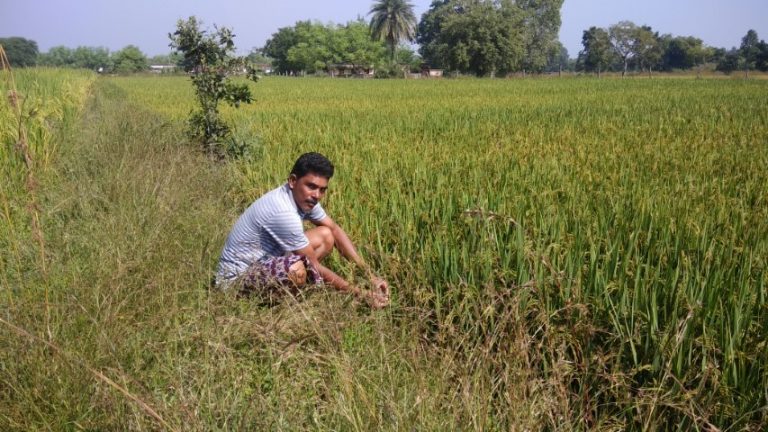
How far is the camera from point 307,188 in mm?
3014

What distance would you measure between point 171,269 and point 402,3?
75.1 metres

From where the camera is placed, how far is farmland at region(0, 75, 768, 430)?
6.06 ft

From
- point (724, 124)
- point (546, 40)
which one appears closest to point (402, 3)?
point (546, 40)

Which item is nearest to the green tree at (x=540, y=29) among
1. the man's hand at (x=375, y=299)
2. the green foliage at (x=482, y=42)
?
the green foliage at (x=482, y=42)

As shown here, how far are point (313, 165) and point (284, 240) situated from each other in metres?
0.44

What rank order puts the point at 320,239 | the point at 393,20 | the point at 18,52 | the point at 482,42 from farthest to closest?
1. the point at 393,20
2. the point at 482,42
3. the point at 18,52
4. the point at 320,239

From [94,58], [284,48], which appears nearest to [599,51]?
[284,48]

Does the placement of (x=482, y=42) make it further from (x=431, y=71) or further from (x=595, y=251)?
(x=595, y=251)

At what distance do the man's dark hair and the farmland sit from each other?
1.80 feet

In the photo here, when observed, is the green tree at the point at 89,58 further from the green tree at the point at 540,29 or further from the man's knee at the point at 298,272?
the man's knee at the point at 298,272

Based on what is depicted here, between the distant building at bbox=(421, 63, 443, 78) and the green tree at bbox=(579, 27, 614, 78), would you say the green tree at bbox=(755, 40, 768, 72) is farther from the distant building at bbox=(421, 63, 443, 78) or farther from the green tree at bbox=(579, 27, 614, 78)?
the distant building at bbox=(421, 63, 443, 78)

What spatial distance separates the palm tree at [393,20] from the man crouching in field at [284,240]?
2901 inches

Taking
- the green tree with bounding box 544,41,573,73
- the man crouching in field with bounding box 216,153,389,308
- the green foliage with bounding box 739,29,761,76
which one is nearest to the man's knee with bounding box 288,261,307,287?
the man crouching in field with bounding box 216,153,389,308

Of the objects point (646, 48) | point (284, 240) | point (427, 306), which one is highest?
point (646, 48)
